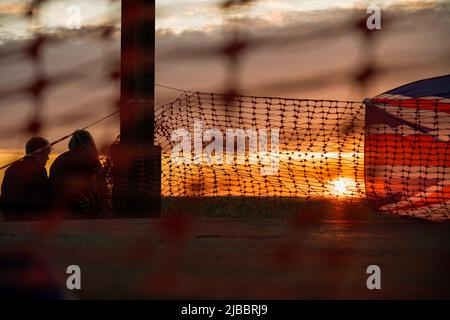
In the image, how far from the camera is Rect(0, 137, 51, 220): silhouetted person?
647 cm

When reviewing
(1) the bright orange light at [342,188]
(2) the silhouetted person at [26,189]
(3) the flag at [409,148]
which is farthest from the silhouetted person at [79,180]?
(3) the flag at [409,148]

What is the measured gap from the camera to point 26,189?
21.6 feet

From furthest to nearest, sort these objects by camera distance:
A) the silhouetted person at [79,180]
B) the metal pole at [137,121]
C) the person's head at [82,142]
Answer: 1. the person's head at [82,142]
2. the silhouetted person at [79,180]
3. the metal pole at [137,121]

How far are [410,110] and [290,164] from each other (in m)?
2.19

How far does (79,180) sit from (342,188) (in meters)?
Answer: 2.46

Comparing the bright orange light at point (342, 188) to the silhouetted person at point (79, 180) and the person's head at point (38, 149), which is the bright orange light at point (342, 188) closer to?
the silhouetted person at point (79, 180)

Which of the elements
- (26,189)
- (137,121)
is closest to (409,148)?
(137,121)

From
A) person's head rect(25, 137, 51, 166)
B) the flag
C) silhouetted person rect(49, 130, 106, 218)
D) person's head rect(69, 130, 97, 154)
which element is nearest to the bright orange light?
the flag

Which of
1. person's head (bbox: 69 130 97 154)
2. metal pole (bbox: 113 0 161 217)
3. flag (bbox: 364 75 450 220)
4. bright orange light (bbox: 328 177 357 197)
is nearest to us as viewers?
metal pole (bbox: 113 0 161 217)

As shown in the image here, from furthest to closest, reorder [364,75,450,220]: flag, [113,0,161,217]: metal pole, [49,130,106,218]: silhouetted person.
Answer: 1. [364,75,450,220]: flag
2. [49,130,106,218]: silhouetted person
3. [113,0,161,217]: metal pole

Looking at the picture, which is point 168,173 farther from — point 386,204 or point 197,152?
point 386,204

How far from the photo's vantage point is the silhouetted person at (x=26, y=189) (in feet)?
21.2

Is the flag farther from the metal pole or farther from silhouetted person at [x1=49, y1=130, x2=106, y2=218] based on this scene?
silhouetted person at [x1=49, y1=130, x2=106, y2=218]
